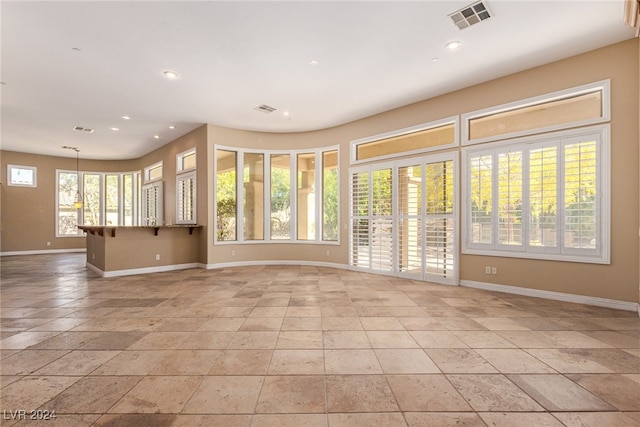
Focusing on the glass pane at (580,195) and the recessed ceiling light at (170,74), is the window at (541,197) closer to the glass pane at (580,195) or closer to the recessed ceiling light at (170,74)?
the glass pane at (580,195)

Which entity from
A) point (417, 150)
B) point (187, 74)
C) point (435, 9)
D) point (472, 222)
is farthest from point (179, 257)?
point (435, 9)

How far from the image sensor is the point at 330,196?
7.13m

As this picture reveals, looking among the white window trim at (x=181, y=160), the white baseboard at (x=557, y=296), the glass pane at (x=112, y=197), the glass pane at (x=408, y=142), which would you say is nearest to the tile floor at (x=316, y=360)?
the white baseboard at (x=557, y=296)

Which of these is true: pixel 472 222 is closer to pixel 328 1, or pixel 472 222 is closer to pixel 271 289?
pixel 271 289

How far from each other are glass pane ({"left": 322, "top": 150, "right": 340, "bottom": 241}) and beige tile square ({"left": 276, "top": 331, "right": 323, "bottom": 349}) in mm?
4057

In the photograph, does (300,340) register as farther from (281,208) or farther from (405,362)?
(281,208)

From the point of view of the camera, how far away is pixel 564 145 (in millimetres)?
4129

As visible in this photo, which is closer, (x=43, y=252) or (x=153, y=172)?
(x=153, y=172)

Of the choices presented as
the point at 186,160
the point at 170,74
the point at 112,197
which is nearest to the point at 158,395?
the point at 170,74

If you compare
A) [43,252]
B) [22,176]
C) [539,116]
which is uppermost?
[539,116]

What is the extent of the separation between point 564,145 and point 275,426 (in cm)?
503

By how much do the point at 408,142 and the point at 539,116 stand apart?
214cm

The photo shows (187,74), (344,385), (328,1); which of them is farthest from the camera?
(187,74)

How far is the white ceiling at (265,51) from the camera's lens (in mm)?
3164
